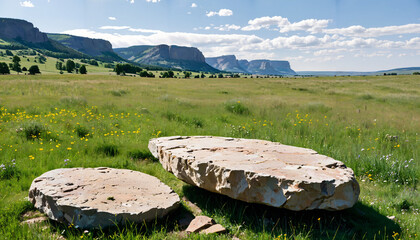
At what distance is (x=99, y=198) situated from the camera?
4.28 meters

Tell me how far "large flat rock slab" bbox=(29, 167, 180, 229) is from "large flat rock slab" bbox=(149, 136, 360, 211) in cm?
71

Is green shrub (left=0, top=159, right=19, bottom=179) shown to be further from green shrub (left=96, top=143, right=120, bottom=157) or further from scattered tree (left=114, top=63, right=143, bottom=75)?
scattered tree (left=114, top=63, right=143, bottom=75)

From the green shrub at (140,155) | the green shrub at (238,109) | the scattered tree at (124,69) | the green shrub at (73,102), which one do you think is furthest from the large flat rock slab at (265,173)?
the scattered tree at (124,69)

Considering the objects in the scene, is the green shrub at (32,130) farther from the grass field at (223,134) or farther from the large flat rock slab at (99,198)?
the large flat rock slab at (99,198)

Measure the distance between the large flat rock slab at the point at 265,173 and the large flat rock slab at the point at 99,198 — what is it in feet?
2.32

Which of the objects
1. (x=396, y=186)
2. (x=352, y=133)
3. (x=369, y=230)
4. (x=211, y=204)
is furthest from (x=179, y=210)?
(x=352, y=133)

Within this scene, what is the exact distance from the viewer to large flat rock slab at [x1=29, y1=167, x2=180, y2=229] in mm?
3902

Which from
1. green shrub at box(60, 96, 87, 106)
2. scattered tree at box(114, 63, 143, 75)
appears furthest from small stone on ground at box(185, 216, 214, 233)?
scattered tree at box(114, 63, 143, 75)

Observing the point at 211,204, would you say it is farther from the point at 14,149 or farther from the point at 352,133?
the point at 352,133

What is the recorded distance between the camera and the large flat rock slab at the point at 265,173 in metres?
3.95

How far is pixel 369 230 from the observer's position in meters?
4.13

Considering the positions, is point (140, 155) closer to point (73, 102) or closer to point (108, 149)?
point (108, 149)

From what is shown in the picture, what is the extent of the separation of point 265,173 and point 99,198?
9.32 ft

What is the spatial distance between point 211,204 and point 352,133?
26.2 ft
